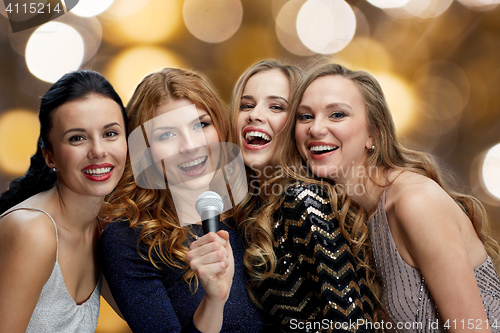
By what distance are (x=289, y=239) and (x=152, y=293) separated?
403mm

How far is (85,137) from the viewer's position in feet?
3.28

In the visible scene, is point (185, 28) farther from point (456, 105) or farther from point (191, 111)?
point (456, 105)

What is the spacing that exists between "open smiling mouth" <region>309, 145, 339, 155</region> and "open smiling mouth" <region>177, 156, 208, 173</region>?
0.33 metres

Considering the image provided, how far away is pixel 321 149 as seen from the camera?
119 centimetres

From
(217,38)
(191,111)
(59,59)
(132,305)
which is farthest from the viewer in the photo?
(217,38)

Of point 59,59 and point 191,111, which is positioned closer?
point 191,111

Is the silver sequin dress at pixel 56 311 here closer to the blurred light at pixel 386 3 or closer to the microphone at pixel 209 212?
the microphone at pixel 209 212

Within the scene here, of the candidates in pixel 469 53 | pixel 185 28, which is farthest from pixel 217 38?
pixel 469 53

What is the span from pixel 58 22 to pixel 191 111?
2.89 feet

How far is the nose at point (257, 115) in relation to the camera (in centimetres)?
132

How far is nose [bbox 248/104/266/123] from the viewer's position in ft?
4.32

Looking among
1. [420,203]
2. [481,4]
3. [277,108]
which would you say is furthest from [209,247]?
[481,4]

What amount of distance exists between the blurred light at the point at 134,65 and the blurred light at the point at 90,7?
198 millimetres

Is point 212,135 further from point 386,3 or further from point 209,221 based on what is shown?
point 386,3
